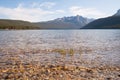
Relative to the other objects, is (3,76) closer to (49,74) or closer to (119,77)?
(49,74)

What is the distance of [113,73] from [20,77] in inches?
328

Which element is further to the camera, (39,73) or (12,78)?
(39,73)

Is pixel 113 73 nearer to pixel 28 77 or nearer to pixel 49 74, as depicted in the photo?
pixel 49 74

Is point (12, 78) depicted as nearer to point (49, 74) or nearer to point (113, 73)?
point (49, 74)

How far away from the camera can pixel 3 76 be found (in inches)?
675

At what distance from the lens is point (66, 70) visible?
2003 cm

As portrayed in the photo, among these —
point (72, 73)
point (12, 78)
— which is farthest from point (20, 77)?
point (72, 73)

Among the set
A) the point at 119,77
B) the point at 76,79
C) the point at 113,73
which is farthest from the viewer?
the point at 113,73

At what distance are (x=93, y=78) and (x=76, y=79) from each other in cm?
152

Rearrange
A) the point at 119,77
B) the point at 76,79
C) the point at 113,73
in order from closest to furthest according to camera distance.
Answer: the point at 76,79, the point at 119,77, the point at 113,73

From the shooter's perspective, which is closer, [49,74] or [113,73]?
[49,74]

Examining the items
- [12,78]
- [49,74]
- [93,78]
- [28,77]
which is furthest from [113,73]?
[12,78]

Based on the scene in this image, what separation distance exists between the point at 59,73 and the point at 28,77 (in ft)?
9.57

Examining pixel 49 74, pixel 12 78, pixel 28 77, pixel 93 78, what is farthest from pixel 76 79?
pixel 12 78
